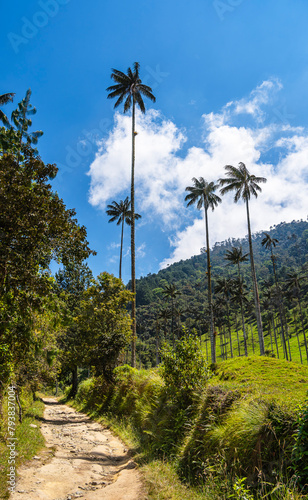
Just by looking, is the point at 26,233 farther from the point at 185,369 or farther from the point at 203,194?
the point at 203,194

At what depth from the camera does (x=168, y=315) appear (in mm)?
73250

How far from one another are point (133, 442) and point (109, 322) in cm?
954

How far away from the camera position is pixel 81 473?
7316mm

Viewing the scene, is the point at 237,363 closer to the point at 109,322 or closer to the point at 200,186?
the point at 109,322

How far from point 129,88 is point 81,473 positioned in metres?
25.5

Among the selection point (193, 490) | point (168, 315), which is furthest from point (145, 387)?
point (168, 315)

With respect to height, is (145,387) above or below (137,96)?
below

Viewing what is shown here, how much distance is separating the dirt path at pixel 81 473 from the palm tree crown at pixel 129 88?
23.9 metres

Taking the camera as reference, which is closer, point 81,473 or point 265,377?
point 81,473

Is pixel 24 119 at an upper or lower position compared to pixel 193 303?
lower

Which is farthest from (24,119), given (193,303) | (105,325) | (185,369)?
(193,303)

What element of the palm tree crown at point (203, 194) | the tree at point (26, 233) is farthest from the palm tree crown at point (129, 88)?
the tree at point (26, 233)

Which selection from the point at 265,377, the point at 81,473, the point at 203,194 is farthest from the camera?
the point at 203,194

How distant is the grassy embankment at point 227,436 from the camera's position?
4.79 metres
